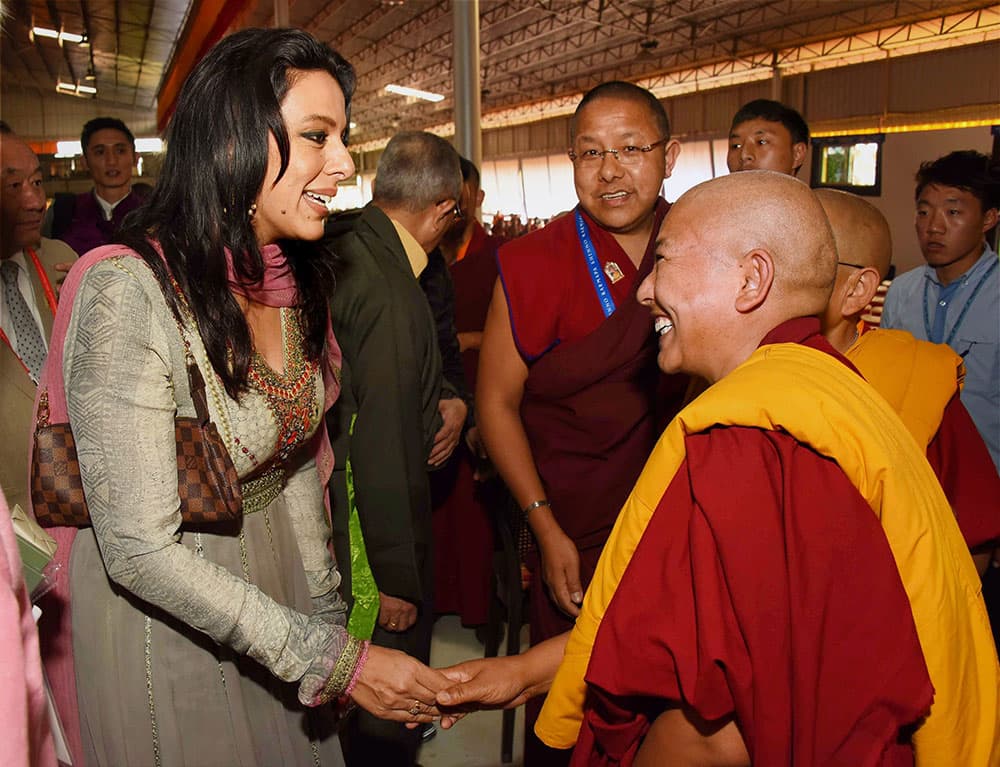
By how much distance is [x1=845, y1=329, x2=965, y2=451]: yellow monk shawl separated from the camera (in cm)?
159

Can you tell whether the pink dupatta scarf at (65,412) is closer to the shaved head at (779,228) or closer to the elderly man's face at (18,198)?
the shaved head at (779,228)

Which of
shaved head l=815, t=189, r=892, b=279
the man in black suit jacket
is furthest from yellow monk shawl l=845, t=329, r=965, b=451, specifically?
the man in black suit jacket

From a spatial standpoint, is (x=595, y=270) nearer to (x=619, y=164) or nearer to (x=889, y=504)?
(x=619, y=164)

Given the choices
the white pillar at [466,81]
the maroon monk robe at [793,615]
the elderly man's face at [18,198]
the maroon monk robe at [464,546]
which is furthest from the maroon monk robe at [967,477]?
the white pillar at [466,81]

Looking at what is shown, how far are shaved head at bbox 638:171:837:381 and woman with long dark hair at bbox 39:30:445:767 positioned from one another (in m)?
0.58

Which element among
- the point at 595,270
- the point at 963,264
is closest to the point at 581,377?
the point at 595,270

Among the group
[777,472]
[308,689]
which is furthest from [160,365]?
[777,472]

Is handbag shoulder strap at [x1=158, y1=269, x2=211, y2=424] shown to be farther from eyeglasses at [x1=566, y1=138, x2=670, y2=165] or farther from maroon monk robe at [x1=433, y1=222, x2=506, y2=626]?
maroon monk robe at [x1=433, y1=222, x2=506, y2=626]

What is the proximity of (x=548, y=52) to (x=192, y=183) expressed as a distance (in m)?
16.1

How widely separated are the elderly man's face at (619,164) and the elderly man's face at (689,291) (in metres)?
0.80

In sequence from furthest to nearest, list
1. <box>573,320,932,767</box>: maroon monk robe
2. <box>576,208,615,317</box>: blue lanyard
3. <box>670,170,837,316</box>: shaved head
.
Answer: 1. <box>576,208,615,317</box>: blue lanyard
2. <box>670,170,837,316</box>: shaved head
3. <box>573,320,932,767</box>: maroon monk robe

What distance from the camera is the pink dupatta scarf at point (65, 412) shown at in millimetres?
1125

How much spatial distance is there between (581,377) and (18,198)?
172 centimetres

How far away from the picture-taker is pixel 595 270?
197 centimetres
